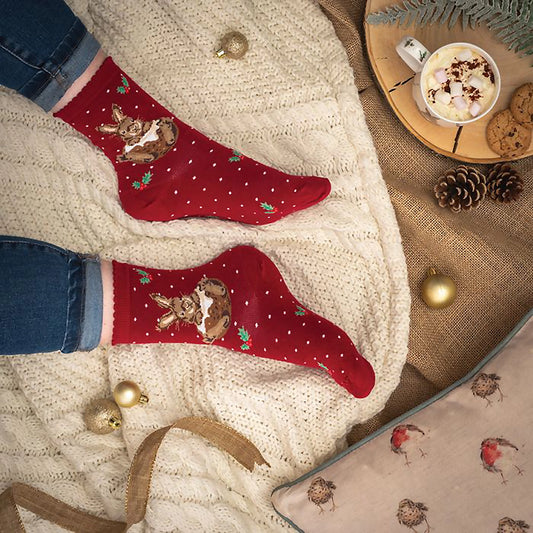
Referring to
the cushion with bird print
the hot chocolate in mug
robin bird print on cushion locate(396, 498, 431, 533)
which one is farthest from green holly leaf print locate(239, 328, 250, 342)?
the hot chocolate in mug

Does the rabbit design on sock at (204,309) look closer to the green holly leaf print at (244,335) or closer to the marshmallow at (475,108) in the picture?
the green holly leaf print at (244,335)

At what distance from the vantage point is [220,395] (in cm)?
113

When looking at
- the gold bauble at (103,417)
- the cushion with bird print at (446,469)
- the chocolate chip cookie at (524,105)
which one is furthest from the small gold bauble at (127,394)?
the chocolate chip cookie at (524,105)

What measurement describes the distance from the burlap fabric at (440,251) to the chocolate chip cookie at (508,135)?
103 mm

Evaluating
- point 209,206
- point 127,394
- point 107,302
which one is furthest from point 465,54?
point 127,394

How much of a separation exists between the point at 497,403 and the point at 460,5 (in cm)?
71

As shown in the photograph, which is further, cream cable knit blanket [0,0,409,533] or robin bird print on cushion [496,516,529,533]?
cream cable knit blanket [0,0,409,533]

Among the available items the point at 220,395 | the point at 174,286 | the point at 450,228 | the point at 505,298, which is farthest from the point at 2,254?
the point at 505,298

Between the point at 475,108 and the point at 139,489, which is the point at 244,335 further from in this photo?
the point at 475,108

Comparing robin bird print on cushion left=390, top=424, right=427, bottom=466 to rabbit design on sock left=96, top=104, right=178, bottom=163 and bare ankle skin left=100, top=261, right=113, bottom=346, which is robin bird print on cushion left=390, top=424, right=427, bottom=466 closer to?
bare ankle skin left=100, top=261, right=113, bottom=346

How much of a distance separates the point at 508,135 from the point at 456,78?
0.15 m

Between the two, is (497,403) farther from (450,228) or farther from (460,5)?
(460,5)

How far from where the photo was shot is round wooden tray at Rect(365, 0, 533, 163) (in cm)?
105

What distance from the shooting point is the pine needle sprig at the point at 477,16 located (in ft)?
3.15
